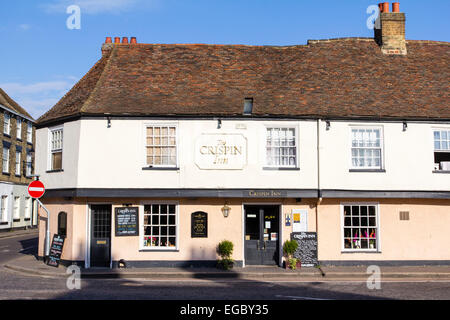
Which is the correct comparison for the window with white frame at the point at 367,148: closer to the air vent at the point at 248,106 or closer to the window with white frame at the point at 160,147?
the air vent at the point at 248,106

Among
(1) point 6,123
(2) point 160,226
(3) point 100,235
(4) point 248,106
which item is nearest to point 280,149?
(4) point 248,106

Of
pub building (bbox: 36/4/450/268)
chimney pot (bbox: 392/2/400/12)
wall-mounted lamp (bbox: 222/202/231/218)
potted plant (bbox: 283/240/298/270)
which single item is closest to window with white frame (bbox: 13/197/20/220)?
pub building (bbox: 36/4/450/268)

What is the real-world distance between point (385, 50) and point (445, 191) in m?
6.97

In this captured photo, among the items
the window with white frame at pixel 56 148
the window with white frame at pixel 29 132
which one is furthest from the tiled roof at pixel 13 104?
the window with white frame at pixel 56 148

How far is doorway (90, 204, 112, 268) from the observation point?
17.6 m

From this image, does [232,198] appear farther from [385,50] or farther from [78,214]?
[385,50]

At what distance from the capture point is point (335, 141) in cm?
1781

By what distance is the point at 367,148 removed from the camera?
17.9m

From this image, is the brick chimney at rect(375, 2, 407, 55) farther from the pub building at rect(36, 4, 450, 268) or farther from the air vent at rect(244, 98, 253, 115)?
the air vent at rect(244, 98, 253, 115)

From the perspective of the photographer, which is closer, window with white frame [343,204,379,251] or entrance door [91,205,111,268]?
entrance door [91,205,111,268]

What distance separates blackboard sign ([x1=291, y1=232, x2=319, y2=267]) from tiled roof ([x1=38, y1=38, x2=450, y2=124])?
4415 millimetres

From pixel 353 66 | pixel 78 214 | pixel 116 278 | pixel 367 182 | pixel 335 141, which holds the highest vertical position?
pixel 353 66

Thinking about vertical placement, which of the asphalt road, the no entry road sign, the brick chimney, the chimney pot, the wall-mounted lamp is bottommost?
the asphalt road
